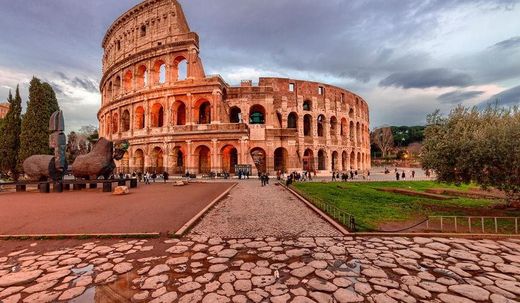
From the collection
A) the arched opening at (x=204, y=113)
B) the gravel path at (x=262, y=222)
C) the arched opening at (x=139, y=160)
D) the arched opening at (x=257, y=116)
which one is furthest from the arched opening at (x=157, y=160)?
the gravel path at (x=262, y=222)

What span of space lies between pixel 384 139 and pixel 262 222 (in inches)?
2722

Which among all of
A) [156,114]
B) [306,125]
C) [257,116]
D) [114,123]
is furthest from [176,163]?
[306,125]

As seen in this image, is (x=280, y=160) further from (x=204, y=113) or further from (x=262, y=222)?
(x=262, y=222)

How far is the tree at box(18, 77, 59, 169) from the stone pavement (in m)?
24.3

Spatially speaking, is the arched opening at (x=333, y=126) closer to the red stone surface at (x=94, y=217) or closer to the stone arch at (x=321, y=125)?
the stone arch at (x=321, y=125)

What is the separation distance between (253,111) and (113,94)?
67.3 ft

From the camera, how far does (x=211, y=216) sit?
8.24 meters

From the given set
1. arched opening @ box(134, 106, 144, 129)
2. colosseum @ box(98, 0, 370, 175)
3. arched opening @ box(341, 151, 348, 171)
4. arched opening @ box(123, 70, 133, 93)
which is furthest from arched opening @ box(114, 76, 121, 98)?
arched opening @ box(341, 151, 348, 171)

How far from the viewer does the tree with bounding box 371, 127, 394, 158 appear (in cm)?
6694

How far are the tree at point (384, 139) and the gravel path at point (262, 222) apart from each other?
65566 millimetres

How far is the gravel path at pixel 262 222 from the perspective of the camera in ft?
20.5

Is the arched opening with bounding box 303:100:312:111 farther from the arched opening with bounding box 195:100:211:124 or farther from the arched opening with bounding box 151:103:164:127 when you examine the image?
the arched opening with bounding box 151:103:164:127

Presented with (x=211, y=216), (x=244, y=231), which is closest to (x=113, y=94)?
(x=211, y=216)

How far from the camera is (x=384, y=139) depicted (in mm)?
66875
